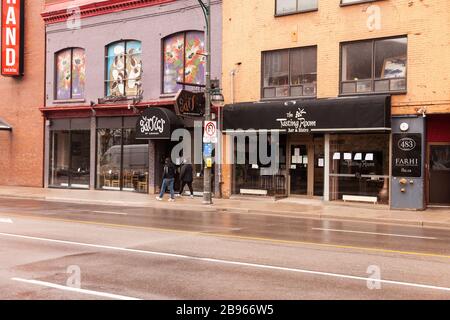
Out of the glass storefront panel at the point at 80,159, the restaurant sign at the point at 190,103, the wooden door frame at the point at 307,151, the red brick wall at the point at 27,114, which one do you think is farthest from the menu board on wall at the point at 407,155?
the red brick wall at the point at 27,114

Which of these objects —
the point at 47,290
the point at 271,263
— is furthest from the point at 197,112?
the point at 47,290

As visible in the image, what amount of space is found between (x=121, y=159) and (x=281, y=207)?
31.8ft

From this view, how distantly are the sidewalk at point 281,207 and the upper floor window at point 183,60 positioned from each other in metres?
5.17

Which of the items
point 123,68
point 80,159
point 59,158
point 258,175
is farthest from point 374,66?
point 59,158

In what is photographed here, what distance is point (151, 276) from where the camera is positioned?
7.68 m

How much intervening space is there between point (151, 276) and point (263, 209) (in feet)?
37.3

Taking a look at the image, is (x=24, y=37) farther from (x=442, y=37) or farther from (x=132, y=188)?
(x=442, y=37)

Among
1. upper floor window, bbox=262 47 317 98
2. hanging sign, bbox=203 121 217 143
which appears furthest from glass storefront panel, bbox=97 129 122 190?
upper floor window, bbox=262 47 317 98

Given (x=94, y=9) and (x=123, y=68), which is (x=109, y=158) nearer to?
(x=123, y=68)

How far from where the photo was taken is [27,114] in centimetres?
2953

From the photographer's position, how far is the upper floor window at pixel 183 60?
2372 cm

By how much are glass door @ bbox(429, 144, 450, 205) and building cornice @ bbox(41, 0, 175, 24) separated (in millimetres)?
13054

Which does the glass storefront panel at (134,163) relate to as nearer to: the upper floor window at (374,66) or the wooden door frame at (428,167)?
the upper floor window at (374,66)

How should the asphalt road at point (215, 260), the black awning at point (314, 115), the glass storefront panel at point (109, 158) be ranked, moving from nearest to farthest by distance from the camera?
1. the asphalt road at point (215, 260)
2. the black awning at point (314, 115)
3. the glass storefront panel at point (109, 158)
